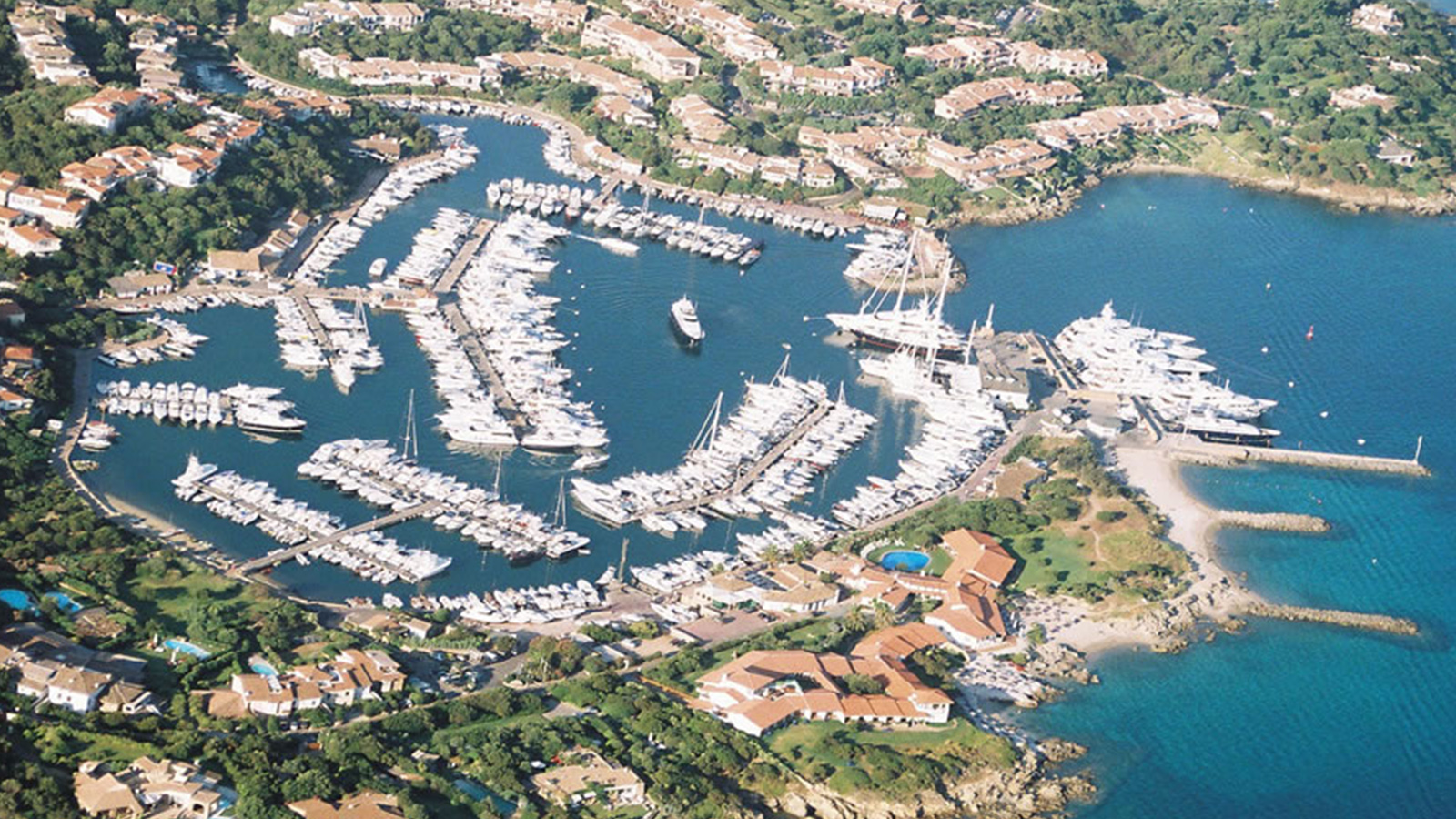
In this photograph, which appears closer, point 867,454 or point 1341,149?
point 867,454

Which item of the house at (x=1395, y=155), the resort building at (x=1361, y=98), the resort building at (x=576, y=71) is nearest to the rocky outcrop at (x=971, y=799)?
the resort building at (x=576, y=71)

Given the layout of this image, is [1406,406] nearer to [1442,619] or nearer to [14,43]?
[1442,619]

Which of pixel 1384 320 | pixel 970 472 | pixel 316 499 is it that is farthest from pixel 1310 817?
pixel 1384 320

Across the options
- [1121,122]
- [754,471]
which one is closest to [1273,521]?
[754,471]

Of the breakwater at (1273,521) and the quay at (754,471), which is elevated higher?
the breakwater at (1273,521)

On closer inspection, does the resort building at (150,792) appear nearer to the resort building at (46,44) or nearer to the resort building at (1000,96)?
the resort building at (46,44)
